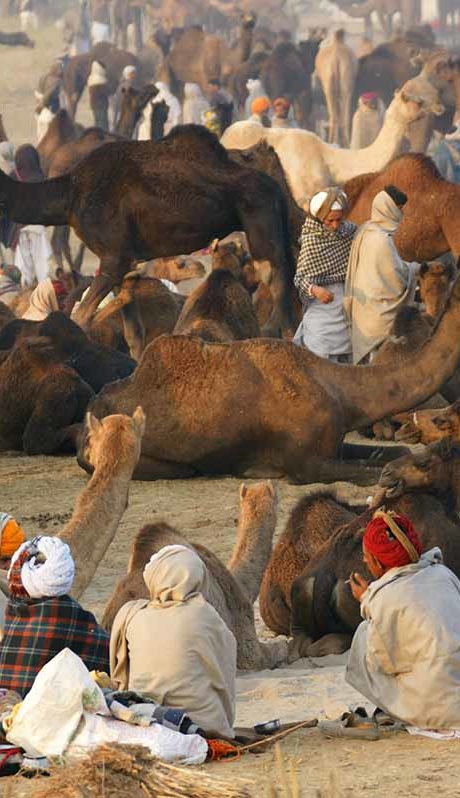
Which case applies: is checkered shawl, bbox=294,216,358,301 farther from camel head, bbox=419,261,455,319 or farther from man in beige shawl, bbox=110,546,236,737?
man in beige shawl, bbox=110,546,236,737

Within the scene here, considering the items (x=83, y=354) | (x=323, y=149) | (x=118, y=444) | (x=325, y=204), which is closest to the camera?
(x=118, y=444)

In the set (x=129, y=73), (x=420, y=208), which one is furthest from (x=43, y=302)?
(x=129, y=73)

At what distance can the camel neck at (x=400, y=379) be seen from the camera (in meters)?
12.5

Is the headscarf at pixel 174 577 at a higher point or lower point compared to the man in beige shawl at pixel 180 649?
higher

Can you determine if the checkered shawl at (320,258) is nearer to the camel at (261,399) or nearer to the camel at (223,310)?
the camel at (223,310)

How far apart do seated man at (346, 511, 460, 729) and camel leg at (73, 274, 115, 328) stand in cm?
1069

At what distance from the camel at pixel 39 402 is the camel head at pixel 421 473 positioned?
189 inches

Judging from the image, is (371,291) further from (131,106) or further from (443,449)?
(131,106)

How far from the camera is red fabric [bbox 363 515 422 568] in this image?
22.5 feet

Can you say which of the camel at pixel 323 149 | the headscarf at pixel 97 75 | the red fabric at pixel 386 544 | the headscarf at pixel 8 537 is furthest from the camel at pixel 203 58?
the red fabric at pixel 386 544

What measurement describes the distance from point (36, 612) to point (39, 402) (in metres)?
7.09

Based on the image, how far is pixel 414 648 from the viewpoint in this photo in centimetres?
670

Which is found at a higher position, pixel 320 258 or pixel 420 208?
pixel 320 258

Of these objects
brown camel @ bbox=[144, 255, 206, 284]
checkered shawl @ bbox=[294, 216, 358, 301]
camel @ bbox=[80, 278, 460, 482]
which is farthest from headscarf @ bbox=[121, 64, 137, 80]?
camel @ bbox=[80, 278, 460, 482]
